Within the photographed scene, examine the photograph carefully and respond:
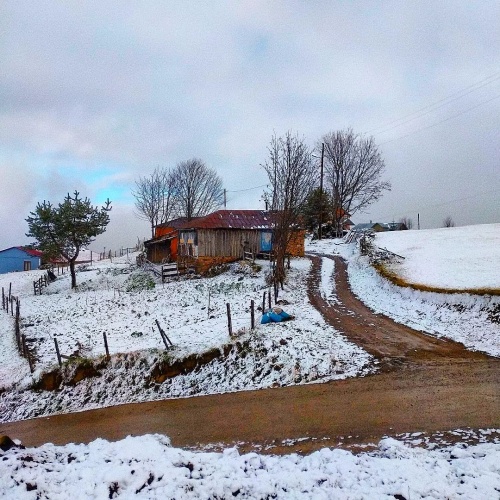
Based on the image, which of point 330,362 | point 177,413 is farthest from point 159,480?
point 330,362

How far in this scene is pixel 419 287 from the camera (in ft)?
56.6

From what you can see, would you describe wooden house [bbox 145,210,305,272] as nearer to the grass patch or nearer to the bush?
the bush

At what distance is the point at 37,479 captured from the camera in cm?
492

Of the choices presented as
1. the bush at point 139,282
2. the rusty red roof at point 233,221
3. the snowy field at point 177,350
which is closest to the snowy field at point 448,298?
the snowy field at point 177,350

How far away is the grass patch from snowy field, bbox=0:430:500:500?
31.8 ft

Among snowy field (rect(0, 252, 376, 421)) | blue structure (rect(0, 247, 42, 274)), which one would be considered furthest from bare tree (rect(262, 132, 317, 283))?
blue structure (rect(0, 247, 42, 274))

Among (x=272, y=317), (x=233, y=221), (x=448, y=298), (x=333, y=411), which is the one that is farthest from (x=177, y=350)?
(x=233, y=221)

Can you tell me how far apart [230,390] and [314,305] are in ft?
27.0

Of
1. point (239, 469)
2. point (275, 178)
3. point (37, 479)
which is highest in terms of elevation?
point (275, 178)

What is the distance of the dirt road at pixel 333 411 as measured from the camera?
7.35 m

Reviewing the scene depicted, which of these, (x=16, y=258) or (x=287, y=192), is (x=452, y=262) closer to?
(x=287, y=192)

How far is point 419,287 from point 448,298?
79.9 inches

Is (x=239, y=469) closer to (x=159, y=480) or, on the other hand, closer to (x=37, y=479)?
(x=159, y=480)

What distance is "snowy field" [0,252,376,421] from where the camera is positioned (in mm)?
11133
